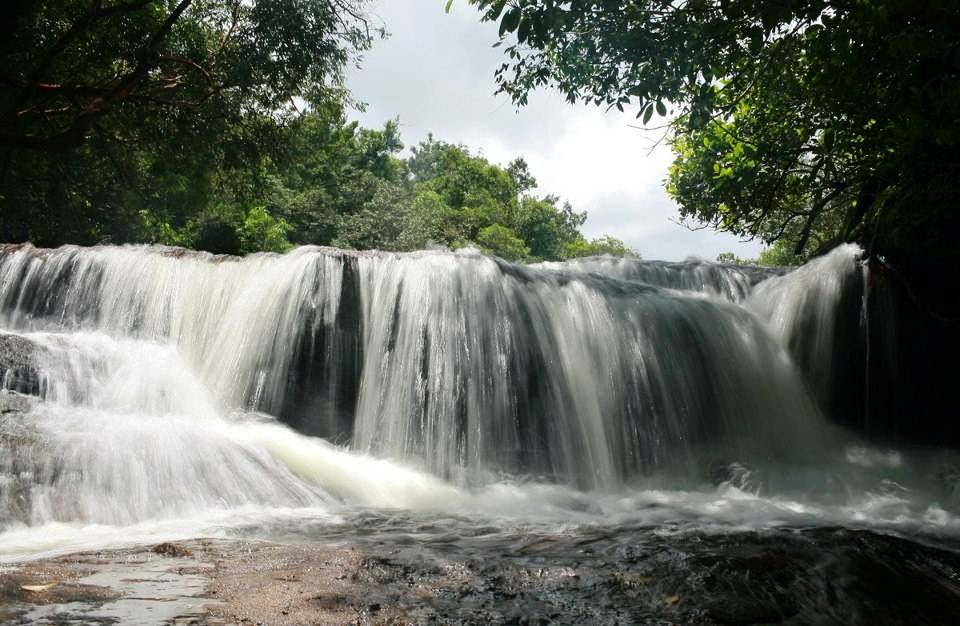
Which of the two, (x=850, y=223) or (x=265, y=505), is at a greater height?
(x=850, y=223)

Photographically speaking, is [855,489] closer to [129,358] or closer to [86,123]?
[129,358]

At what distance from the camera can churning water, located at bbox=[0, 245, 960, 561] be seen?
580 cm

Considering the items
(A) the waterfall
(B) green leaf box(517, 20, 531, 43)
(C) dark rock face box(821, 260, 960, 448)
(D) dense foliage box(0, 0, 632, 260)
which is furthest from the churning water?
(B) green leaf box(517, 20, 531, 43)

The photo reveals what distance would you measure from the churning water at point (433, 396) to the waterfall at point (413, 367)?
0.03 metres

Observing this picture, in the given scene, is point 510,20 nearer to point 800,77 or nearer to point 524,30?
point 524,30

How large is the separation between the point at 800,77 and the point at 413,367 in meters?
7.09

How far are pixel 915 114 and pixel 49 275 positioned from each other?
11.3 metres

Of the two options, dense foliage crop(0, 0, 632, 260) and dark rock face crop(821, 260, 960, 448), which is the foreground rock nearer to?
dense foliage crop(0, 0, 632, 260)

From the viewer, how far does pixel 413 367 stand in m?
8.44

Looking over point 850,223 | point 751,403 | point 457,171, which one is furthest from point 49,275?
point 457,171

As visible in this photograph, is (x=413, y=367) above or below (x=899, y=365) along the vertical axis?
below

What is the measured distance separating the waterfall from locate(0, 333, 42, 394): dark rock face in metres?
0.08

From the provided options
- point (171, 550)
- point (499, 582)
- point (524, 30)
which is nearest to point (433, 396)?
point (524, 30)

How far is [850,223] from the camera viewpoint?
37.1ft
